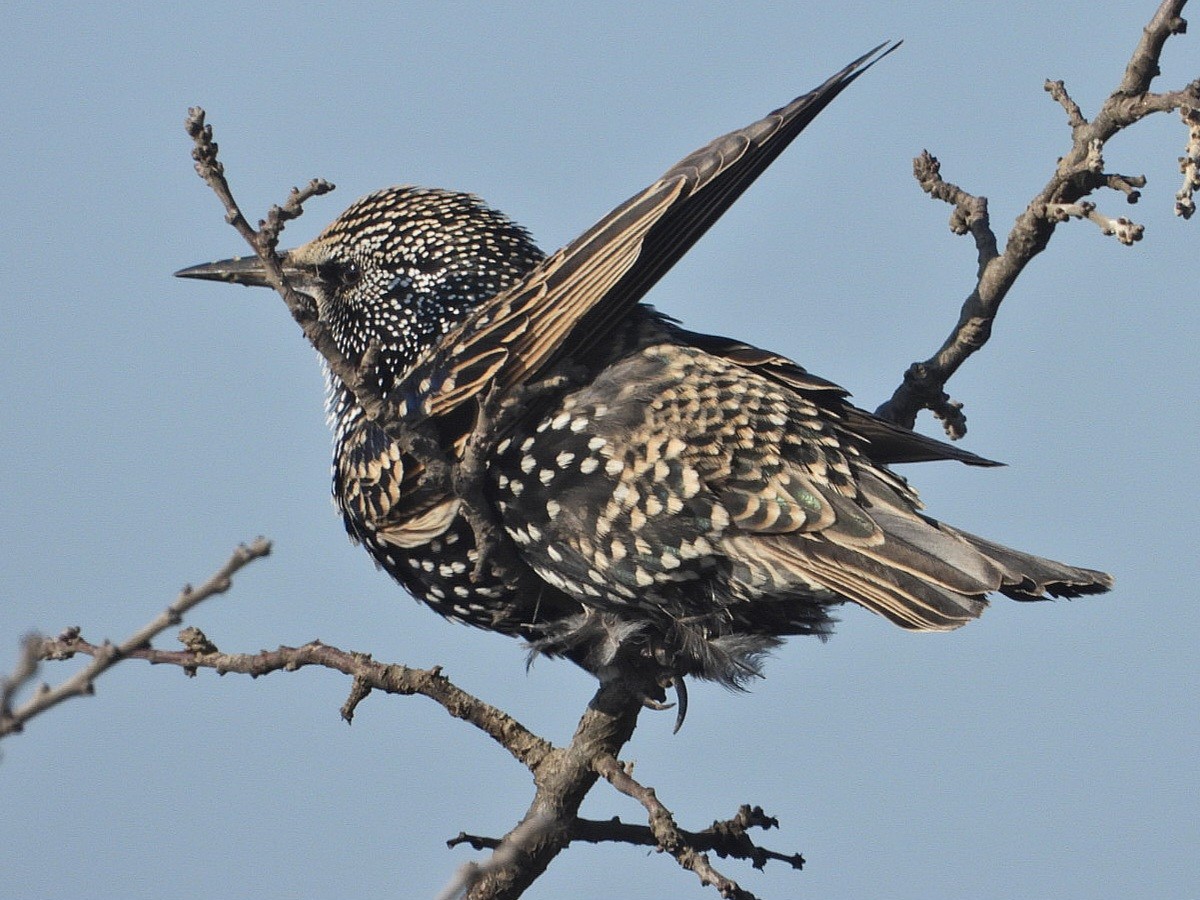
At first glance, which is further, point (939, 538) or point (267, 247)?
point (939, 538)

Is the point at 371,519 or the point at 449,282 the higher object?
the point at 449,282

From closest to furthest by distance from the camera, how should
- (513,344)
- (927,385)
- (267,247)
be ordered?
(267,247)
(513,344)
(927,385)

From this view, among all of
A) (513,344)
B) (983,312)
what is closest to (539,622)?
(513,344)

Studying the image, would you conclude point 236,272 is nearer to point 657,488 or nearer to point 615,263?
point 615,263

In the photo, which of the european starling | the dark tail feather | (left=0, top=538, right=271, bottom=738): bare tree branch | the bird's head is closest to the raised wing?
the european starling

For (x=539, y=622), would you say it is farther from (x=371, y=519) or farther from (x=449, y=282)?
(x=449, y=282)

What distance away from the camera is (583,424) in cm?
421

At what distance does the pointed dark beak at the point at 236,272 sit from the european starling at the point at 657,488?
90 centimetres

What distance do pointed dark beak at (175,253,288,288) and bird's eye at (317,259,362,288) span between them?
6.8 inches

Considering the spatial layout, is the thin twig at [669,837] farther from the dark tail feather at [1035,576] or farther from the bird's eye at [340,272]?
the bird's eye at [340,272]

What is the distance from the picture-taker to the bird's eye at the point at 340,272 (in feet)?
16.7

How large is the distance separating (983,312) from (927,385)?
30 centimetres

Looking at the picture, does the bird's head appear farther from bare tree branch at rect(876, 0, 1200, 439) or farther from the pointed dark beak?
bare tree branch at rect(876, 0, 1200, 439)

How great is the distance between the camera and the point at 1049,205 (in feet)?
13.8
